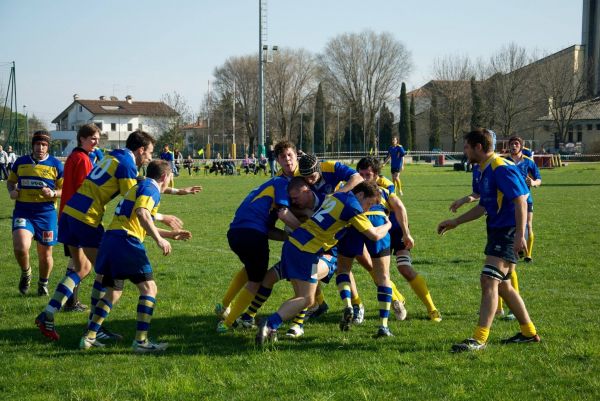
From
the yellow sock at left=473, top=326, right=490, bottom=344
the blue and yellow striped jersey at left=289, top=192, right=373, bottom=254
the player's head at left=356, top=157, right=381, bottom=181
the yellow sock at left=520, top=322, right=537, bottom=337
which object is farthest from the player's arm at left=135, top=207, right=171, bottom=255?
the yellow sock at left=520, top=322, right=537, bottom=337

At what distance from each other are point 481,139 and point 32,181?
582 centimetres

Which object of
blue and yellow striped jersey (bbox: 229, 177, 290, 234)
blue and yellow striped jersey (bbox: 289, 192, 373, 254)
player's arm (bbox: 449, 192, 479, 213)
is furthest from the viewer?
player's arm (bbox: 449, 192, 479, 213)

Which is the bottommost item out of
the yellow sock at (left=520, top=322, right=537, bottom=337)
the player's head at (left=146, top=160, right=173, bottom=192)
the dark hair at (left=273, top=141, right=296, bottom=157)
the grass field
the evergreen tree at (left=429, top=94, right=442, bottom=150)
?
the grass field

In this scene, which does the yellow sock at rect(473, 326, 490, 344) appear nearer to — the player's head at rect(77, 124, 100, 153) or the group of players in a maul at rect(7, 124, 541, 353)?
the group of players in a maul at rect(7, 124, 541, 353)

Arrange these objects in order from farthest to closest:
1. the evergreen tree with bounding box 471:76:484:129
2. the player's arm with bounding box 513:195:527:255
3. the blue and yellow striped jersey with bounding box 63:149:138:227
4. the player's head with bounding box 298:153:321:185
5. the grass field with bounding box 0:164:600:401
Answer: the evergreen tree with bounding box 471:76:484:129 < the blue and yellow striped jersey with bounding box 63:149:138:227 < the player's head with bounding box 298:153:321:185 < the player's arm with bounding box 513:195:527:255 < the grass field with bounding box 0:164:600:401

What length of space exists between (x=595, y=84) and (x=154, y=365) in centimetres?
8416

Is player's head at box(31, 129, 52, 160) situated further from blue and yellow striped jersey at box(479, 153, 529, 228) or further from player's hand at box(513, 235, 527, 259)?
player's hand at box(513, 235, 527, 259)

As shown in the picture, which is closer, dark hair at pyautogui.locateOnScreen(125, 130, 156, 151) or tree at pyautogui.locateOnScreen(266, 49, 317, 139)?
dark hair at pyautogui.locateOnScreen(125, 130, 156, 151)

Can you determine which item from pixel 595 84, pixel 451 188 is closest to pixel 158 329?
pixel 451 188

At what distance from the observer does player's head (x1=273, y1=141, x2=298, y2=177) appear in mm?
7061

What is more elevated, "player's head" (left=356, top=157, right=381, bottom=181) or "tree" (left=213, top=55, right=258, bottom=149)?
"tree" (left=213, top=55, right=258, bottom=149)

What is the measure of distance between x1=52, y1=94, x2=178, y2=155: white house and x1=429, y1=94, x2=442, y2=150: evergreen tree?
3433 centimetres

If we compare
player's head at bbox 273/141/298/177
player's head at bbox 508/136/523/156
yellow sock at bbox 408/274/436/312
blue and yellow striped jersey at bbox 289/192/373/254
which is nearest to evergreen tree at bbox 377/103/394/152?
player's head at bbox 508/136/523/156

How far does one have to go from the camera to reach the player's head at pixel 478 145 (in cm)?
641
